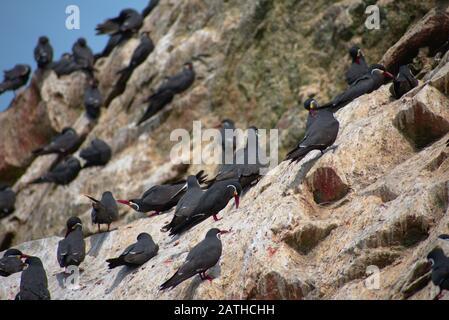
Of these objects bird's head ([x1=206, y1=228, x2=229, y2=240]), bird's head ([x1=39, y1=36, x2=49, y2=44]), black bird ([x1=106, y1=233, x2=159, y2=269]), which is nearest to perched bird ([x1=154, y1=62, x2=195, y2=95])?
bird's head ([x1=39, y1=36, x2=49, y2=44])

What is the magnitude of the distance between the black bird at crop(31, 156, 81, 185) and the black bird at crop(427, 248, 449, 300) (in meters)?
17.3

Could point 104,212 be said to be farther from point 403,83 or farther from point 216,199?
point 403,83

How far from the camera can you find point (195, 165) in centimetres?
2606

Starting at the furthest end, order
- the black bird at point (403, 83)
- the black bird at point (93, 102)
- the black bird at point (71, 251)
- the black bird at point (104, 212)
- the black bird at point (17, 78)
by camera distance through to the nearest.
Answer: the black bird at point (17, 78) < the black bird at point (93, 102) < the black bird at point (104, 212) < the black bird at point (71, 251) < the black bird at point (403, 83)

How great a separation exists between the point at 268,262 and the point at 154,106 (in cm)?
1361

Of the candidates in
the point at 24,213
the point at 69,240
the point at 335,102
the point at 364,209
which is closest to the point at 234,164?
the point at 335,102

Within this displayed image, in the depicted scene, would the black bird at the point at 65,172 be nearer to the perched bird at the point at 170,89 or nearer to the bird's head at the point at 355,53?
the perched bird at the point at 170,89

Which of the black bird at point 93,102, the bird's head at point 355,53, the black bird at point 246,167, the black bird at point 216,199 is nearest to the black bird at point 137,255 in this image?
the black bird at point 216,199

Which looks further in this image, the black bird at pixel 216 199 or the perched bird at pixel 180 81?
the perched bird at pixel 180 81

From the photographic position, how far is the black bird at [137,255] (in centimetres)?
1834

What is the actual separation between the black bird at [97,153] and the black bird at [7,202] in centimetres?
407

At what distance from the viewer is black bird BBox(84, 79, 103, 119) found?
102ft
